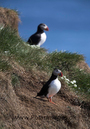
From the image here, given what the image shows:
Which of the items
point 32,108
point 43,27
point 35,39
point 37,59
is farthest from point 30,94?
point 43,27

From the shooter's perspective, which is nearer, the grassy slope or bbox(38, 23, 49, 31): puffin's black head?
the grassy slope

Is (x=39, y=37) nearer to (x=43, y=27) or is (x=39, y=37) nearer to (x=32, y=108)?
(x=43, y=27)

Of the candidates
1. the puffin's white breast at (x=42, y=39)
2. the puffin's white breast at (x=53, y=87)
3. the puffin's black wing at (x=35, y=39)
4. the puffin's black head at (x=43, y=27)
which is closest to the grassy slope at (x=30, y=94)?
the puffin's white breast at (x=53, y=87)

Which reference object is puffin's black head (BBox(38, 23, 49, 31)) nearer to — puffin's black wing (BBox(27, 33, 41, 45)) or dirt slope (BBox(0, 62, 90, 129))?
puffin's black wing (BBox(27, 33, 41, 45))

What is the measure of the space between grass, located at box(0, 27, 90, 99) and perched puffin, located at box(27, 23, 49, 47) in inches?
77.4

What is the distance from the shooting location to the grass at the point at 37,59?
836cm

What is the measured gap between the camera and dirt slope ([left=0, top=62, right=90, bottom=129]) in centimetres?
628

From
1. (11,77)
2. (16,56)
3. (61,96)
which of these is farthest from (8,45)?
(61,96)

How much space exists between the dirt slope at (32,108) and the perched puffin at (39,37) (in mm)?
5606

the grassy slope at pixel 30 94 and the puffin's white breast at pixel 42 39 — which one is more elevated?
the puffin's white breast at pixel 42 39

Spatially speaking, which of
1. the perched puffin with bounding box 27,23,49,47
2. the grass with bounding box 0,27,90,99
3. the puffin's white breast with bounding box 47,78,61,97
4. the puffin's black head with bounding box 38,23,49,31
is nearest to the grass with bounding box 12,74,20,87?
the grass with bounding box 0,27,90,99

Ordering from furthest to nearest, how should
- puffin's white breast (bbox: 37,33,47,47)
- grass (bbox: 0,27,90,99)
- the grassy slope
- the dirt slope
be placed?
puffin's white breast (bbox: 37,33,47,47)
grass (bbox: 0,27,90,99)
the grassy slope
the dirt slope

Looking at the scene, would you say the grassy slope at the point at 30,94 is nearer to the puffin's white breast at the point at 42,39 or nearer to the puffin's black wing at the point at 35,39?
the puffin's black wing at the point at 35,39

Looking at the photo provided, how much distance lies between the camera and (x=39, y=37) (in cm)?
1398
